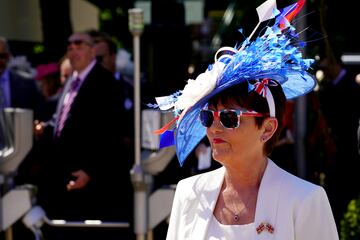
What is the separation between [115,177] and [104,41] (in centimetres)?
137

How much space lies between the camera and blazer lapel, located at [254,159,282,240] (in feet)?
9.21

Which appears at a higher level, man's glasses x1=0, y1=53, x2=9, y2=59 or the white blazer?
the white blazer

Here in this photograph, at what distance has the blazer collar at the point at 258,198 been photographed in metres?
2.83

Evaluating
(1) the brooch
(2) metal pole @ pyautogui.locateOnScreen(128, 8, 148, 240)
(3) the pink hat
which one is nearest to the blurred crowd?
(2) metal pole @ pyautogui.locateOnScreen(128, 8, 148, 240)

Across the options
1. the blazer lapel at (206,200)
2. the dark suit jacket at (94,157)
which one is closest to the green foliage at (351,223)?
the dark suit jacket at (94,157)

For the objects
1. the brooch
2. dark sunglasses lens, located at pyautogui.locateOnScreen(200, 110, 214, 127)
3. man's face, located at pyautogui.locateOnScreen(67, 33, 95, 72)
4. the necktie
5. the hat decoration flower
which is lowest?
the necktie

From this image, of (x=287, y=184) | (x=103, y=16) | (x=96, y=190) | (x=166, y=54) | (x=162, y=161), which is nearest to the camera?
(x=287, y=184)

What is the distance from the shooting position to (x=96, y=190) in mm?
6555

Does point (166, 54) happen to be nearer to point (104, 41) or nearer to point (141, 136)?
point (104, 41)

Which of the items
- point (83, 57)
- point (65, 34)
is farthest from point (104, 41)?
point (65, 34)

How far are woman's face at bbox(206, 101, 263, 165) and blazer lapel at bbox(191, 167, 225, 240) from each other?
13cm

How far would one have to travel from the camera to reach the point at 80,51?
668 centimetres

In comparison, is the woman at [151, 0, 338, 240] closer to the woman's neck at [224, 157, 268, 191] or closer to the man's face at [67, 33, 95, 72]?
the woman's neck at [224, 157, 268, 191]

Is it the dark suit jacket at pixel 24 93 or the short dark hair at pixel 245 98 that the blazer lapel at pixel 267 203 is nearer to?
the short dark hair at pixel 245 98
